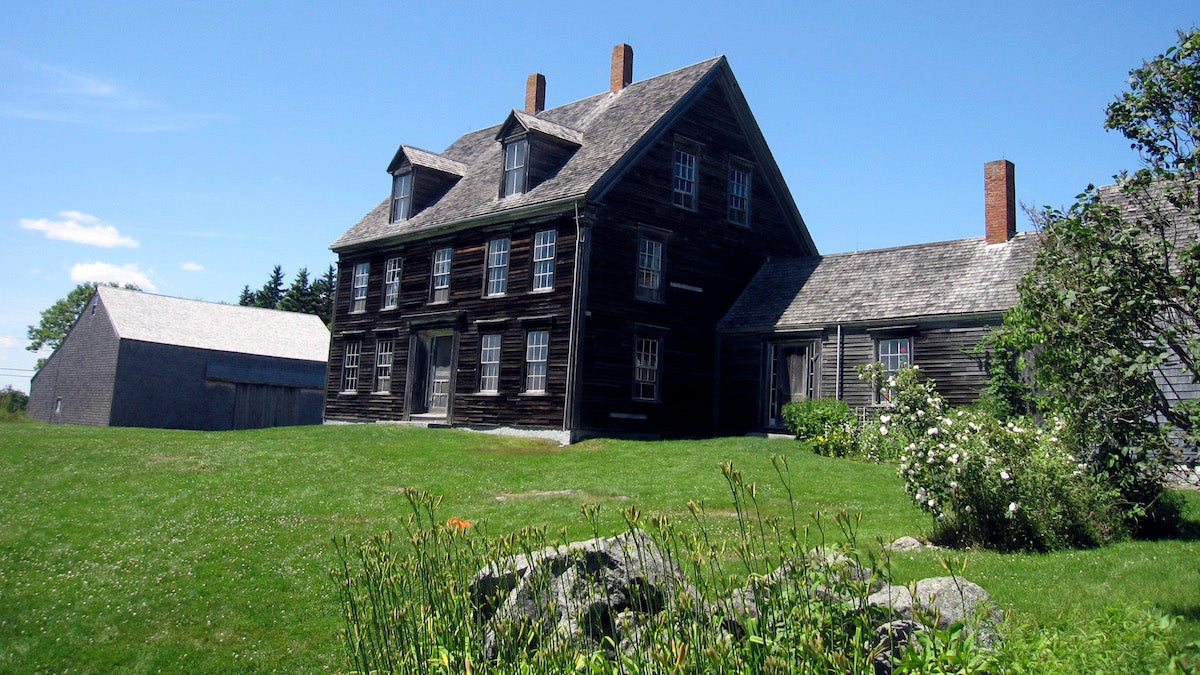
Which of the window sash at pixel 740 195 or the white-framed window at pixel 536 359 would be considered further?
the window sash at pixel 740 195

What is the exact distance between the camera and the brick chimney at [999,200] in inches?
977

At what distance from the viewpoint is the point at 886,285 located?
25969 millimetres

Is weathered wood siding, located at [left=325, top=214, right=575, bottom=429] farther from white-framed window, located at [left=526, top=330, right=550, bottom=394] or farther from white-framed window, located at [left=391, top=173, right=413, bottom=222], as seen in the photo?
white-framed window, located at [left=391, top=173, right=413, bottom=222]

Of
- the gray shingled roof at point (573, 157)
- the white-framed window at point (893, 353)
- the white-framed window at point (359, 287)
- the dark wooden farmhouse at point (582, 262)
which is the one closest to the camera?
the white-framed window at point (893, 353)

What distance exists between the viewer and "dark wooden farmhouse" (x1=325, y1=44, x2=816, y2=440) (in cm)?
2589

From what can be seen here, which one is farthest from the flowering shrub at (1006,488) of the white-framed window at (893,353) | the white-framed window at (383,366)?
the white-framed window at (383,366)

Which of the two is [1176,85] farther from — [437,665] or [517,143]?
[517,143]

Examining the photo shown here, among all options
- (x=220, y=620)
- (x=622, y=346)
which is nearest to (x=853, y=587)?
(x=220, y=620)

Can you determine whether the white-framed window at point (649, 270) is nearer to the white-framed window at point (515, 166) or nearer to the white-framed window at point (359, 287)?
the white-framed window at point (515, 166)

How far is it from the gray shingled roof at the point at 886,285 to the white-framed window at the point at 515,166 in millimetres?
8032

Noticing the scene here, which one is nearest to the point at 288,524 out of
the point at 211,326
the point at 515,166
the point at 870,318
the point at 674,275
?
the point at 674,275

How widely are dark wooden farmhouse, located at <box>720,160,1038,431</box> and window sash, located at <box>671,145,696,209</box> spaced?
3755 mm

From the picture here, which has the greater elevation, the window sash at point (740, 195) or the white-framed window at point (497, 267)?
the window sash at point (740, 195)

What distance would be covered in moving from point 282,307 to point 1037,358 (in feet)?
246
